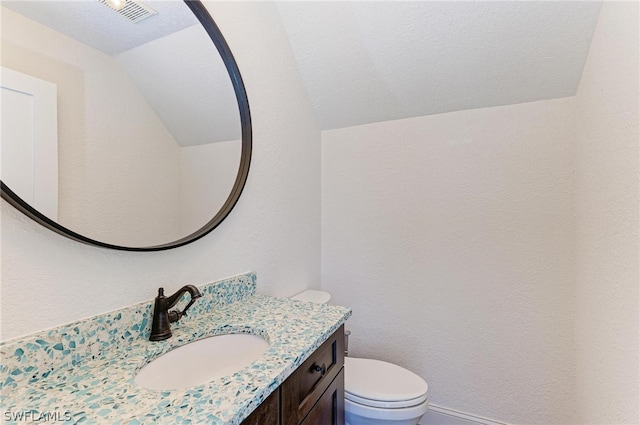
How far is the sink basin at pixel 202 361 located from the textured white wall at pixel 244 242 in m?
0.20

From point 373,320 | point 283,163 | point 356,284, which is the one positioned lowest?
point 373,320

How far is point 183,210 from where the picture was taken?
102 centimetres

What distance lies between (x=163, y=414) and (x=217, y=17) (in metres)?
1.31

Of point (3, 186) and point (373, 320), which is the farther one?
point (373, 320)

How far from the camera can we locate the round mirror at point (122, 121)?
657mm

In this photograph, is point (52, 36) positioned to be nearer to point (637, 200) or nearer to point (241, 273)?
point (241, 273)

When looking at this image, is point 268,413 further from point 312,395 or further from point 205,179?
point 205,179

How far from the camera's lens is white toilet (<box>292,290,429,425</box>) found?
1233 millimetres

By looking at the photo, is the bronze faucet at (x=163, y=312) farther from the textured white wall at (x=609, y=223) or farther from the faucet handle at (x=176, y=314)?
the textured white wall at (x=609, y=223)

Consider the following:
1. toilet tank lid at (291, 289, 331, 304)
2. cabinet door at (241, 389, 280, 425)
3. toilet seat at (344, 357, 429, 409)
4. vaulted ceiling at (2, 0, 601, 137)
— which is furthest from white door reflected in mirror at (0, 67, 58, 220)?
toilet seat at (344, 357, 429, 409)

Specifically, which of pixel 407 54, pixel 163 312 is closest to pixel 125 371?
pixel 163 312

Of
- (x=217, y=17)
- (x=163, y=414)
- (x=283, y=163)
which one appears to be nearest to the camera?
(x=163, y=414)

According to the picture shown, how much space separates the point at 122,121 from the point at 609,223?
5.36ft

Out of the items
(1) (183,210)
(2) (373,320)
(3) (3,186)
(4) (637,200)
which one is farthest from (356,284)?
(3) (3,186)
